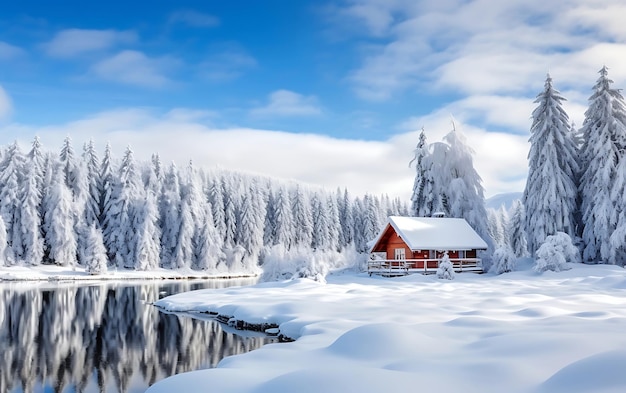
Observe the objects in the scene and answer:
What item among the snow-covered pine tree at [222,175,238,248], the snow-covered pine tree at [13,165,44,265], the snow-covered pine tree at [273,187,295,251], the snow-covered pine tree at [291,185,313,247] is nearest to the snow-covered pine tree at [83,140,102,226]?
the snow-covered pine tree at [13,165,44,265]

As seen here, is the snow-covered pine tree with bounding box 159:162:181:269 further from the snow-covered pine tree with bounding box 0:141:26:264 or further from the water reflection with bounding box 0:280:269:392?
the water reflection with bounding box 0:280:269:392

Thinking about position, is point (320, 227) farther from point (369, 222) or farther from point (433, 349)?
point (433, 349)

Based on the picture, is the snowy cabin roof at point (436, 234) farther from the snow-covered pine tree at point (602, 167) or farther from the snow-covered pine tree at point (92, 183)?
the snow-covered pine tree at point (92, 183)

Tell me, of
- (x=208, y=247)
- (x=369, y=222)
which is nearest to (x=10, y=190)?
(x=208, y=247)

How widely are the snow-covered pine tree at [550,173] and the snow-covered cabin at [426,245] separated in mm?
4866

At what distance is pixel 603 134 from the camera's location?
40.7 m

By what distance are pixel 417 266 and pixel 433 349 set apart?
31996mm

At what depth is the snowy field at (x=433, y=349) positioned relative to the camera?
23.9 ft

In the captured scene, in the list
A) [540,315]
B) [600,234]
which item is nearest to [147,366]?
[540,315]

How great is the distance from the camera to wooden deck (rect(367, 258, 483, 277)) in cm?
4081

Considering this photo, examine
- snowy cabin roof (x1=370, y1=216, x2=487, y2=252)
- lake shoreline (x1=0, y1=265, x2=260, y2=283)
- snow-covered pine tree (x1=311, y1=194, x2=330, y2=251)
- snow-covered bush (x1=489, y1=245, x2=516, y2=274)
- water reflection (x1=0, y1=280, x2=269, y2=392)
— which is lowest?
water reflection (x1=0, y1=280, x2=269, y2=392)

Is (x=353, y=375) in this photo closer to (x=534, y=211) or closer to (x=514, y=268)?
(x=514, y=268)

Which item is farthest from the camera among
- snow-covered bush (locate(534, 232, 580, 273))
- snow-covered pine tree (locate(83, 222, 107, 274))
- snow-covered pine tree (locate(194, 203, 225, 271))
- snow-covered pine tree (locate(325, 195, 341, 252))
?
snow-covered pine tree (locate(325, 195, 341, 252))

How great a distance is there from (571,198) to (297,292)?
90.1ft
